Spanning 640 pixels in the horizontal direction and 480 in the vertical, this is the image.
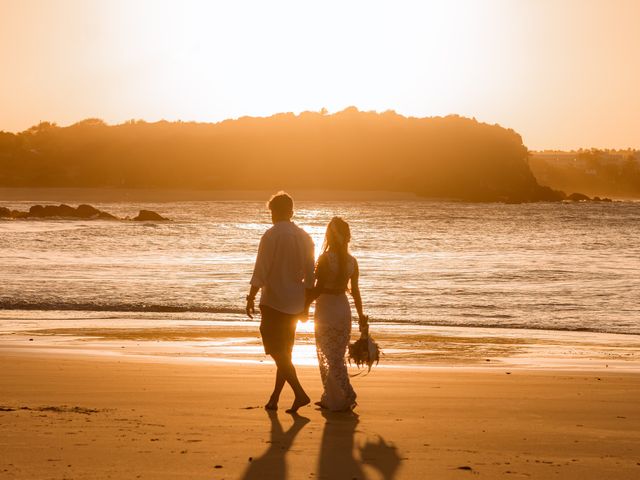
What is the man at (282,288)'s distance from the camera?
8086mm

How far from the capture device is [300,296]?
815 centimetres

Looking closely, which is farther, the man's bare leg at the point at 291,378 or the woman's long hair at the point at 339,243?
the woman's long hair at the point at 339,243

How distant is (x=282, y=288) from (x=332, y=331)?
54 cm

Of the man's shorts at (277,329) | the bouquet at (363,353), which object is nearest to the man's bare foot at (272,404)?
the man's shorts at (277,329)

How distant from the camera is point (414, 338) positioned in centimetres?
1501

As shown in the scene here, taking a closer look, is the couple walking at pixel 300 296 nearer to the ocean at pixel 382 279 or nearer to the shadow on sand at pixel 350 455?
the shadow on sand at pixel 350 455

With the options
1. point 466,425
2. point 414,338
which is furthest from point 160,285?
point 466,425

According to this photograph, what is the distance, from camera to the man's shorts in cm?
812

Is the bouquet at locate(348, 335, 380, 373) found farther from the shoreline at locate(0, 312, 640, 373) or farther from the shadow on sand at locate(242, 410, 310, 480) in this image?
the shoreline at locate(0, 312, 640, 373)

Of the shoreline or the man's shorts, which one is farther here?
the shoreline

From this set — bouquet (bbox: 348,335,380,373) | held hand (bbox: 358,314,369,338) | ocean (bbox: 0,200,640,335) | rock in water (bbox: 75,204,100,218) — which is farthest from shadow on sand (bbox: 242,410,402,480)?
rock in water (bbox: 75,204,100,218)

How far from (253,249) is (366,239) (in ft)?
40.4

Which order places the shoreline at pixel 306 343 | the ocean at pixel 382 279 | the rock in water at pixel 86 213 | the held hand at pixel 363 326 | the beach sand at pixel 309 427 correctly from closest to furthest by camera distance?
the beach sand at pixel 309 427, the held hand at pixel 363 326, the shoreline at pixel 306 343, the ocean at pixel 382 279, the rock in water at pixel 86 213

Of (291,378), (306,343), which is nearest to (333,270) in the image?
(291,378)
